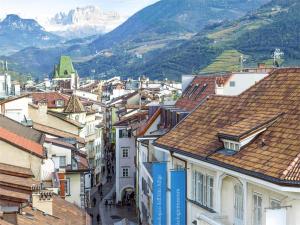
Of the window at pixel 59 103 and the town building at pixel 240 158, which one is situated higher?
the town building at pixel 240 158

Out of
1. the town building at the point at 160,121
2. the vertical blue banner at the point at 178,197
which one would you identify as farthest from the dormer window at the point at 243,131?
the town building at the point at 160,121

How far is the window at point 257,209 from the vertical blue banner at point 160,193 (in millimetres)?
9542

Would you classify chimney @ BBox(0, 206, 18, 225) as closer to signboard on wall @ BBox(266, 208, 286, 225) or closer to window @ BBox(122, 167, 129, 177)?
signboard on wall @ BBox(266, 208, 286, 225)

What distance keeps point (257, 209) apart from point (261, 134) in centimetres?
259

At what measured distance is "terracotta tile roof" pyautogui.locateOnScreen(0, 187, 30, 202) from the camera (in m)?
26.5

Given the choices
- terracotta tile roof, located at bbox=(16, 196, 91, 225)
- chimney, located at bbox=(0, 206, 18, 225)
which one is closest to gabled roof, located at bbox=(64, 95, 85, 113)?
terracotta tile roof, located at bbox=(16, 196, 91, 225)

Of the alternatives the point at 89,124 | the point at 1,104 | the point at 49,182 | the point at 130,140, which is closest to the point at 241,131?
the point at 49,182

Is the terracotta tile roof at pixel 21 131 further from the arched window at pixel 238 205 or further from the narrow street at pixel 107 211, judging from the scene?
the narrow street at pixel 107 211

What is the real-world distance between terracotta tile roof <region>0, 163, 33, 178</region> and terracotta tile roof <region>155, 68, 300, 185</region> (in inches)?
299

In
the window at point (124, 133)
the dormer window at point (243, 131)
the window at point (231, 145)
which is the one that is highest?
the dormer window at point (243, 131)

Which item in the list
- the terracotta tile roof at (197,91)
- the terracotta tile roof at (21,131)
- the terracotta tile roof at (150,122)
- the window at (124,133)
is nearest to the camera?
the terracotta tile roof at (21,131)

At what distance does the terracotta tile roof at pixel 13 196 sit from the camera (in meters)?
26.5

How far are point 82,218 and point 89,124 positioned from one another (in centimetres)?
5904

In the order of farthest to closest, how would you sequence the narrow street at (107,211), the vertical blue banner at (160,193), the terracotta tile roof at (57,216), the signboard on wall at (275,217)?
the narrow street at (107,211) < the vertical blue banner at (160,193) < the terracotta tile roof at (57,216) < the signboard on wall at (275,217)
